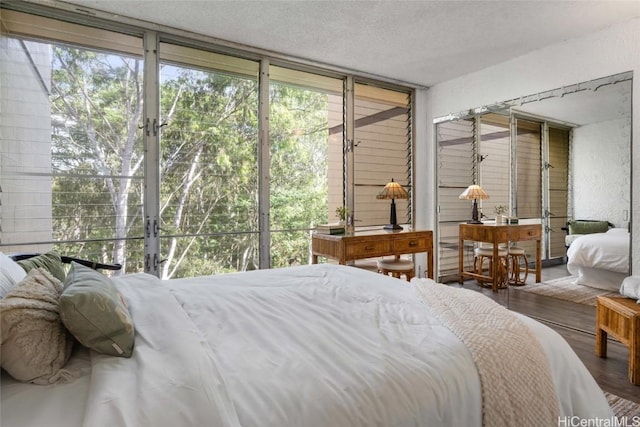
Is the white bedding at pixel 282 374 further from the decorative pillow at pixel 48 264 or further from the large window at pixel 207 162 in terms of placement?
the large window at pixel 207 162

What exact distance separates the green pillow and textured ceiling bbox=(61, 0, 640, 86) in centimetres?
169

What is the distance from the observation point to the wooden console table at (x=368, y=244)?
133 inches

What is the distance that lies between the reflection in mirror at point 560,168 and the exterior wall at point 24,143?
13.8 ft

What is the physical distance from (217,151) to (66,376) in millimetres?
2663

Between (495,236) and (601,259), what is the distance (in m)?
0.99

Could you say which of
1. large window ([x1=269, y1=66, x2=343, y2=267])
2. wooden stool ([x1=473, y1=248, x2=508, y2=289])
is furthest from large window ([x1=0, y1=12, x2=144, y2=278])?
wooden stool ([x1=473, y1=248, x2=508, y2=289])

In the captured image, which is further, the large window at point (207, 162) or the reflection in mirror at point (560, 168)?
the large window at point (207, 162)

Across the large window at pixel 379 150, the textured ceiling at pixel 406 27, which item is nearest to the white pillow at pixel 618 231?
the textured ceiling at pixel 406 27

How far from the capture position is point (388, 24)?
302 centimetres

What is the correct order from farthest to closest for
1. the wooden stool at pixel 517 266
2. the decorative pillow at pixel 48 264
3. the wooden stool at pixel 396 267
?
the wooden stool at pixel 517 266 < the wooden stool at pixel 396 267 < the decorative pillow at pixel 48 264

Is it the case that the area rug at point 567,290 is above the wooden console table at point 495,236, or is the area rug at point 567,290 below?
below

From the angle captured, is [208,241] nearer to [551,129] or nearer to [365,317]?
[365,317]

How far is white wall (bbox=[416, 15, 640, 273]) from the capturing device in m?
2.94

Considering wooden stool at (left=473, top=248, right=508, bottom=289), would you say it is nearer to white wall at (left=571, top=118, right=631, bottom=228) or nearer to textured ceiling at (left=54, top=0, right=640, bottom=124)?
white wall at (left=571, top=118, right=631, bottom=228)
